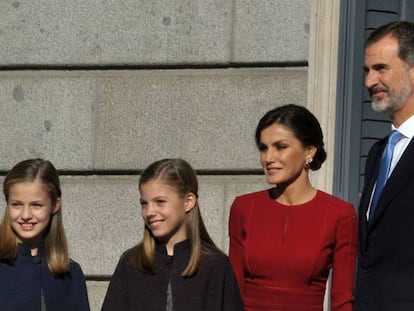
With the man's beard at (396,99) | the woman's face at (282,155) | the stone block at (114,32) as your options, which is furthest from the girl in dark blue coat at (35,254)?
the stone block at (114,32)

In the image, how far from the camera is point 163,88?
7496 millimetres

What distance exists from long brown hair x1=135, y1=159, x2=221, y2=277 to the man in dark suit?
2.51 feet

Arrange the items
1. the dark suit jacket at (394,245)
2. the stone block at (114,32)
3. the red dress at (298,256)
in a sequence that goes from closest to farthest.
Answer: the dark suit jacket at (394,245) < the red dress at (298,256) < the stone block at (114,32)

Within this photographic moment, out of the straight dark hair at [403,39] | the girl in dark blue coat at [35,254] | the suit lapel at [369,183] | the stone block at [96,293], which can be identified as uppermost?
the straight dark hair at [403,39]

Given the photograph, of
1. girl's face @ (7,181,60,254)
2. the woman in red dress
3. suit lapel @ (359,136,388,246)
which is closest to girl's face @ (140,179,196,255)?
the woman in red dress

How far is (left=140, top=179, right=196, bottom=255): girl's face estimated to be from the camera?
5402 millimetres

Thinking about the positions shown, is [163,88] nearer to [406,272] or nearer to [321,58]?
[321,58]

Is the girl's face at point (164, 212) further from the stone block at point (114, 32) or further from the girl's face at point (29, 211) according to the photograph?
the stone block at point (114, 32)

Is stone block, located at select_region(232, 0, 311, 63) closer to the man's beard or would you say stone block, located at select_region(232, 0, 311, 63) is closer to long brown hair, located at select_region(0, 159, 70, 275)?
long brown hair, located at select_region(0, 159, 70, 275)

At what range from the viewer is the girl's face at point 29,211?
5.66 meters

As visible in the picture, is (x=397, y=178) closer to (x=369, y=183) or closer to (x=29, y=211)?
(x=369, y=183)

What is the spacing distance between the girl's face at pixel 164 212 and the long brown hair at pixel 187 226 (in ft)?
0.09

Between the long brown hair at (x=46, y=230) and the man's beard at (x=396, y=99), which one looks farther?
the long brown hair at (x=46, y=230)

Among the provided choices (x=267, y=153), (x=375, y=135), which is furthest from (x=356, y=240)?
(x=375, y=135)
